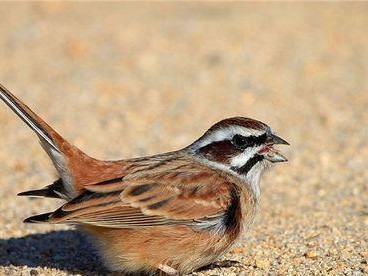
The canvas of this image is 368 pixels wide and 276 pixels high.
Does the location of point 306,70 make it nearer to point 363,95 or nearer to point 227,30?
point 363,95

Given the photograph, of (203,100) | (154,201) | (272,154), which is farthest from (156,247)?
(203,100)

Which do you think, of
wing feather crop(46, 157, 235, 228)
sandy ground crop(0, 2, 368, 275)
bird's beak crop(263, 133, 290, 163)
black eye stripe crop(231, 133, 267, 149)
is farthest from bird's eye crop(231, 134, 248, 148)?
sandy ground crop(0, 2, 368, 275)

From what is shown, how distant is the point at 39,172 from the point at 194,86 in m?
4.13

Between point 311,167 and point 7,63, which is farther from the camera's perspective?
point 7,63

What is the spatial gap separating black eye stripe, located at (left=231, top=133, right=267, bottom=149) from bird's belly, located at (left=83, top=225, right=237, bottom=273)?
905 mm

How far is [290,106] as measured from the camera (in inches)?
524

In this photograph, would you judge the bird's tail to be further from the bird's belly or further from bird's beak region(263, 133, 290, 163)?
bird's beak region(263, 133, 290, 163)

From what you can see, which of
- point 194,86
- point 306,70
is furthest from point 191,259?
point 306,70

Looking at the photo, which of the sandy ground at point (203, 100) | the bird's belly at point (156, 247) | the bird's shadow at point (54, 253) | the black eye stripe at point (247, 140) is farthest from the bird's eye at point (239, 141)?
the bird's shadow at point (54, 253)

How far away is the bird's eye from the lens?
7.62 metres

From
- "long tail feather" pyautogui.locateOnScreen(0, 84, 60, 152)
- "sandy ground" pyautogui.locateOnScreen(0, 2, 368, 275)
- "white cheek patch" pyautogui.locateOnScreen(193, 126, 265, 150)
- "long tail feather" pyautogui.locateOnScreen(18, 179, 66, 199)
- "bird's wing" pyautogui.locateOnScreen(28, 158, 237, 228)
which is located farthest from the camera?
"sandy ground" pyautogui.locateOnScreen(0, 2, 368, 275)

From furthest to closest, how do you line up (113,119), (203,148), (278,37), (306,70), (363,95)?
1. (278,37)
2. (306,70)
3. (363,95)
4. (113,119)
5. (203,148)

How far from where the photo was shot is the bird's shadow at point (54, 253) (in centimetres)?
773

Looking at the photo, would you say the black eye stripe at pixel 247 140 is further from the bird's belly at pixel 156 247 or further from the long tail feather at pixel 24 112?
the long tail feather at pixel 24 112
